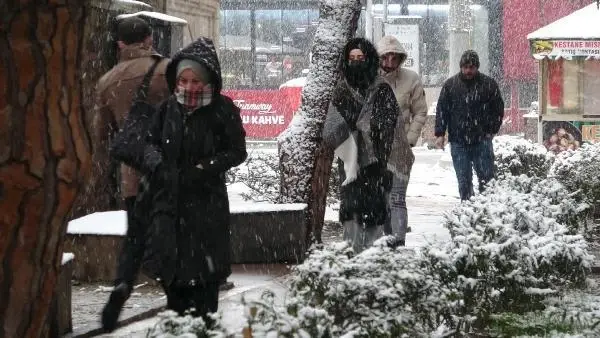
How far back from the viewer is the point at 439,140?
12.2 metres

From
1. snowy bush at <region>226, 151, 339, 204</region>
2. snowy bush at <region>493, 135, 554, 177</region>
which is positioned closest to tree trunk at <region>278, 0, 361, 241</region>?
snowy bush at <region>226, 151, 339, 204</region>

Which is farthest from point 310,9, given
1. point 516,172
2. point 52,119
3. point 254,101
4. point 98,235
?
point 52,119

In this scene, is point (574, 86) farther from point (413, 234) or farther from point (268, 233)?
point (268, 233)

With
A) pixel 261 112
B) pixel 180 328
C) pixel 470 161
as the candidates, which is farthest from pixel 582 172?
pixel 261 112

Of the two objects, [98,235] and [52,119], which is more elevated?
[52,119]

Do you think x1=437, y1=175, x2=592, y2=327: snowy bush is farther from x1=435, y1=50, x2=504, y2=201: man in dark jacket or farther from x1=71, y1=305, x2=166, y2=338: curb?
x1=435, y1=50, x2=504, y2=201: man in dark jacket

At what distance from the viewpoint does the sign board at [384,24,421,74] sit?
36.2 m

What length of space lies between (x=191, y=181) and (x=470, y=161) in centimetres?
696

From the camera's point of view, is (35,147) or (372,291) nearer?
(35,147)

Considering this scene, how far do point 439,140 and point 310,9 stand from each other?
31279 millimetres

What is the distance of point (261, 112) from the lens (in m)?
42.4

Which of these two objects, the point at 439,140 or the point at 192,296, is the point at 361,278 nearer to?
the point at 192,296

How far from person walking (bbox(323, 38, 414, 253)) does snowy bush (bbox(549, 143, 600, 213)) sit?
4132 millimetres

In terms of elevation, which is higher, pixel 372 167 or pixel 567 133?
pixel 372 167
